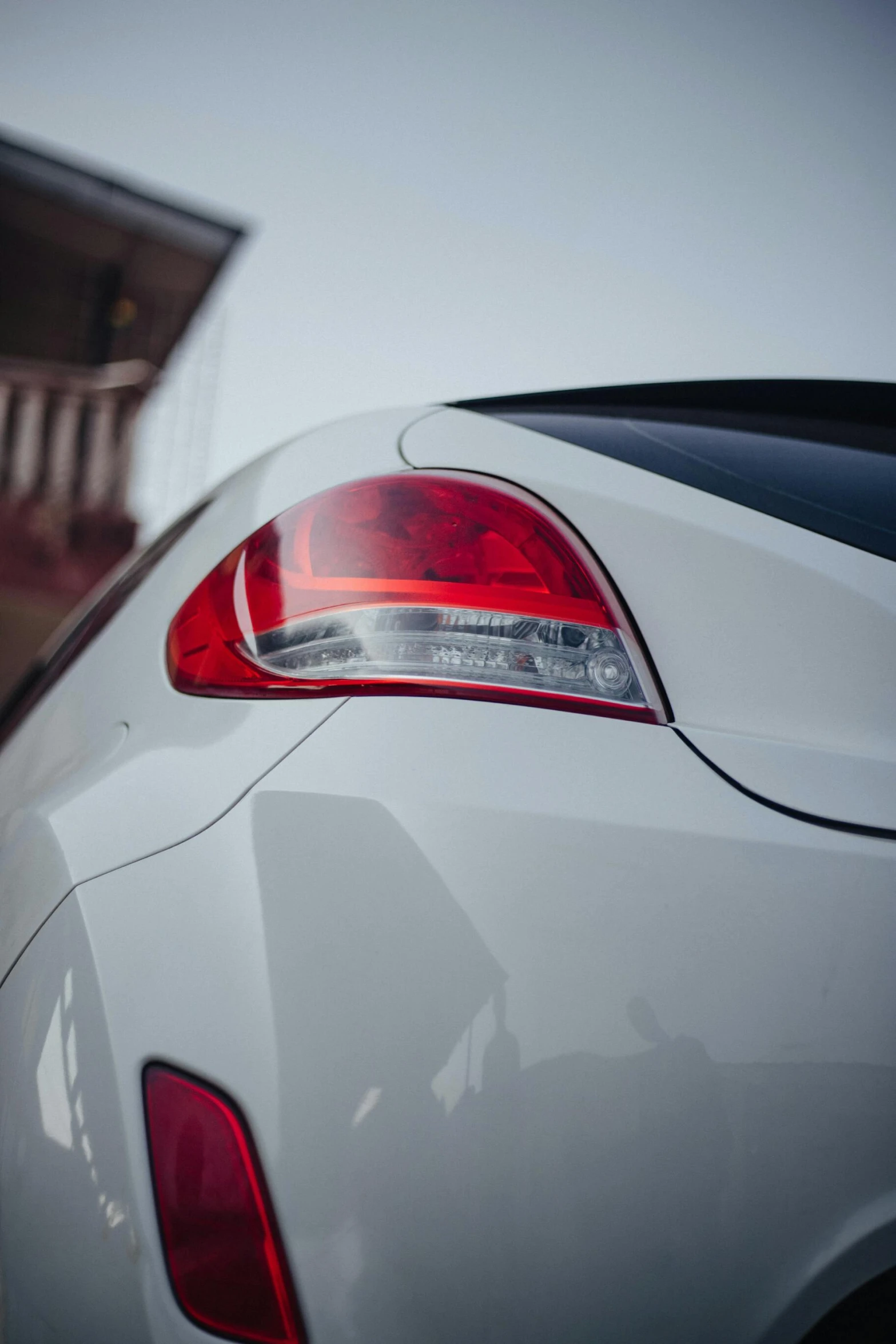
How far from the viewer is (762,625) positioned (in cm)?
66

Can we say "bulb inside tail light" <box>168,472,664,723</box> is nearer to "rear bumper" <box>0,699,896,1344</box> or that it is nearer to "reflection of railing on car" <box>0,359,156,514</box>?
"rear bumper" <box>0,699,896,1344</box>

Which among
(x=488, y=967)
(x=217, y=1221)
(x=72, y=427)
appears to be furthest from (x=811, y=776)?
(x=72, y=427)

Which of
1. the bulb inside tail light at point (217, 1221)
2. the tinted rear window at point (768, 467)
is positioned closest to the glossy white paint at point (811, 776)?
the tinted rear window at point (768, 467)

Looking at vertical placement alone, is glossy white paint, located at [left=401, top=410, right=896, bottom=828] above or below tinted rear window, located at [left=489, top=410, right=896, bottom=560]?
below

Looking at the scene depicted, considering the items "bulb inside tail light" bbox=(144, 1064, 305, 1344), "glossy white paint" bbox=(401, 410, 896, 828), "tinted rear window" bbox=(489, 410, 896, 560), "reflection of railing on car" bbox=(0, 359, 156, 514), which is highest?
"tinted rear window" bbox=(489, 410, 896, 560)

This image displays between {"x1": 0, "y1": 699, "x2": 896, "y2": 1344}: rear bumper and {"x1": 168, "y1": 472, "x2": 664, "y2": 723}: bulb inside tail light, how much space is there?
62 millimetres

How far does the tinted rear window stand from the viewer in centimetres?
72

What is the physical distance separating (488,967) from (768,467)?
1.92ft

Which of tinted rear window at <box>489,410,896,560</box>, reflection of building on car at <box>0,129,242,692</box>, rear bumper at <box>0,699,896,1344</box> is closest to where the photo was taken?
rear bumper at <box>0,699,896,1344</box>

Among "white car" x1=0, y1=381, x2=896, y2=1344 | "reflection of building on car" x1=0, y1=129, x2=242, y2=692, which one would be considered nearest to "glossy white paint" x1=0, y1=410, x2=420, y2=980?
"white car" x1=0, y1=381, x2=896, y2=1344

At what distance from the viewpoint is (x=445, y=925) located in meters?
0.57

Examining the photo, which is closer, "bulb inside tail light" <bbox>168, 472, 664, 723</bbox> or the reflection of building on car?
"bulb inside tail light" <bbox>168, 472, 664, 723</bbox>

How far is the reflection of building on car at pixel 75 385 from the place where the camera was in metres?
6.45

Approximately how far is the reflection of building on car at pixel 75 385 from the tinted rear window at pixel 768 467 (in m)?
5.71
